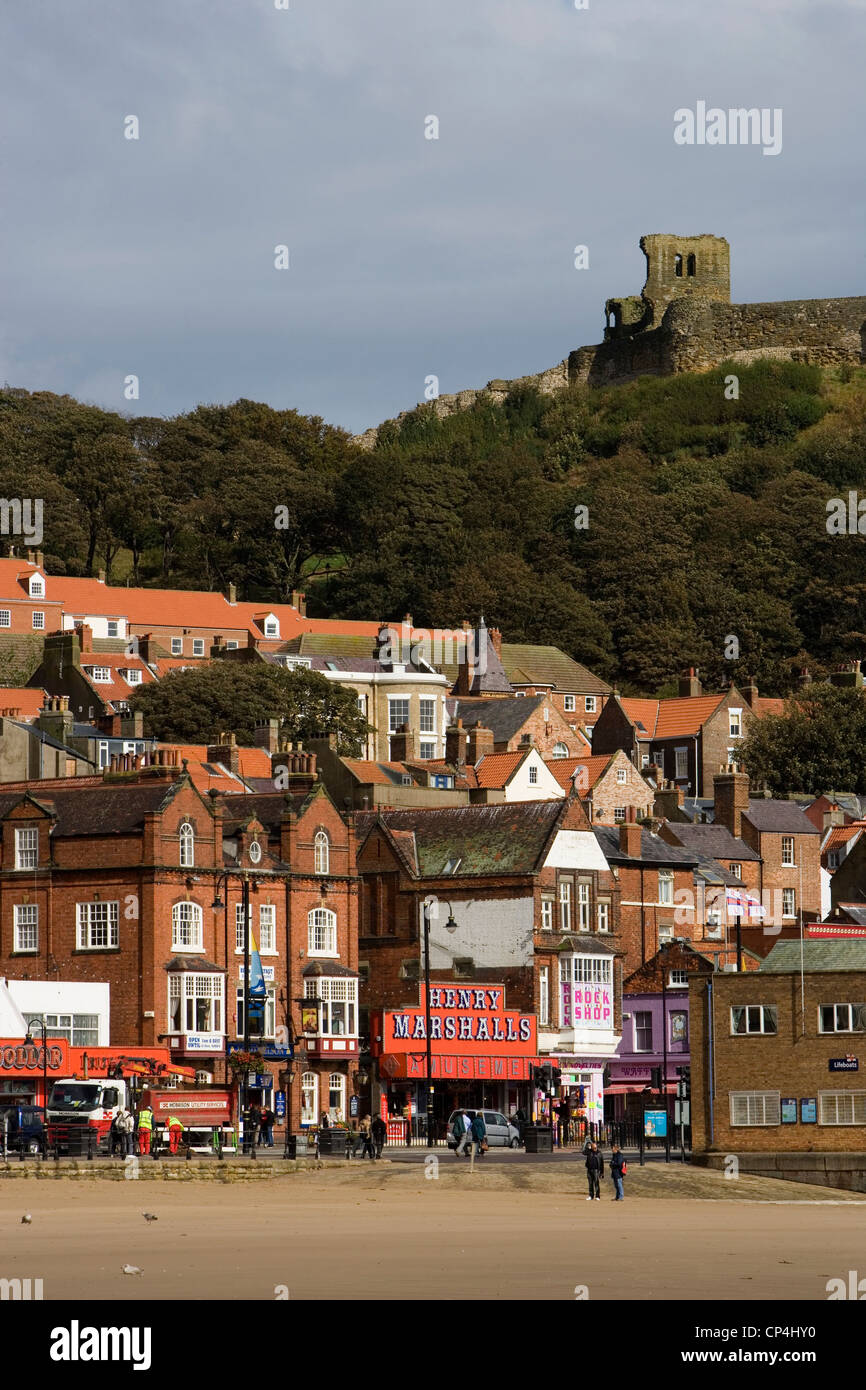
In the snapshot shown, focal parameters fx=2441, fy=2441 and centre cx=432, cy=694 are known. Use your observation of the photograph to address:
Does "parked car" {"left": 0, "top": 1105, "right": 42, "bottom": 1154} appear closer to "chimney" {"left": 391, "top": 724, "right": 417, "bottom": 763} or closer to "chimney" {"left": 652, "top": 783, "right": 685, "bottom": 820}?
"chimney" {"left": 652, "top": 783, "right": 685, "bottom": 820}

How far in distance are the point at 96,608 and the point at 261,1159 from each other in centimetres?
7635

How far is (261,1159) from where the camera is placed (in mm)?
47000

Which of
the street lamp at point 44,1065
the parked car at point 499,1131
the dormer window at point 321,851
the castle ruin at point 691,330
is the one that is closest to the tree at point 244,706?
the dormer window at point 321,851

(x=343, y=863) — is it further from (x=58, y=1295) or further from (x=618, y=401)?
(x=618, y=401)

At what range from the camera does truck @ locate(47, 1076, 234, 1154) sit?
4884 cm

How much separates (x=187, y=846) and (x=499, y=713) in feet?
144

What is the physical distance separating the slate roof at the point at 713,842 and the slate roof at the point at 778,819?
49.2 inches

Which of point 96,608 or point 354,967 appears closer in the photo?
point 354,967

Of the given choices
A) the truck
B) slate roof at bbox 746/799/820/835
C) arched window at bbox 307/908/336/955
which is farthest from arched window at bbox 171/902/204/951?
slate roof at bbox 746/799/820/835

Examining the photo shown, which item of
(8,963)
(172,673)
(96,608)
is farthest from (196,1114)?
(96,608)

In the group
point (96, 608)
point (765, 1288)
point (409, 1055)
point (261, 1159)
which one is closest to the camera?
point (765, 1288)

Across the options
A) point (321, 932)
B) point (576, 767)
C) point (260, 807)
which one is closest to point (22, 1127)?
point (321, 932)

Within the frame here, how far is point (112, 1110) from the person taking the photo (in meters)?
50.0
